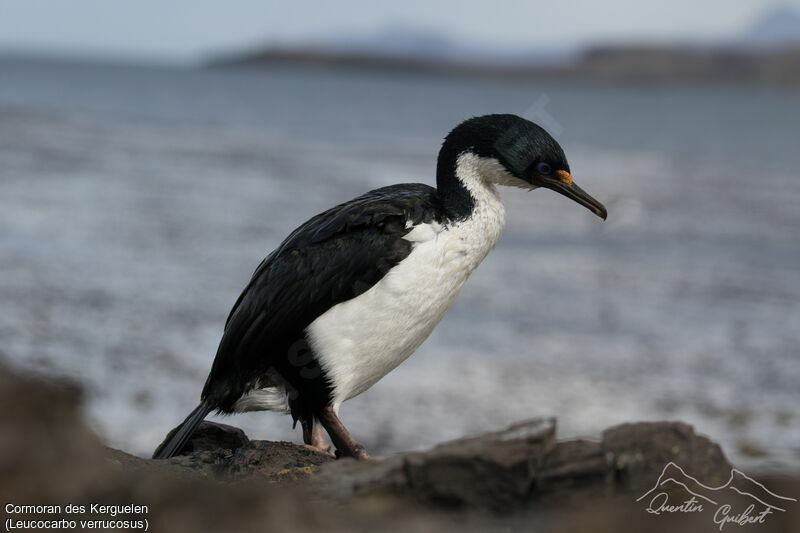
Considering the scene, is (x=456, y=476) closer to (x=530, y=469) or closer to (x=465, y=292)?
(x=530, y=469)

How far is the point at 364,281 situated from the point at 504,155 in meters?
0.89

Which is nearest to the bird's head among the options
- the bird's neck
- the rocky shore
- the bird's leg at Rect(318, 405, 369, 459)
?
the bird's neck

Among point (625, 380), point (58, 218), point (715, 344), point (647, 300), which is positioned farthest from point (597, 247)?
point (58, 218)

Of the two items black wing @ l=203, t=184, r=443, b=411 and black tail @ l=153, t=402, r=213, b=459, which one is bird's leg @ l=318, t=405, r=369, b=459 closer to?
black wing @ l=203, t=184, r=443, b=411

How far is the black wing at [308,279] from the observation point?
187 inches

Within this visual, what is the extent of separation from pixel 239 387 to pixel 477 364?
6.47m

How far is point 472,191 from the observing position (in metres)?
4.89

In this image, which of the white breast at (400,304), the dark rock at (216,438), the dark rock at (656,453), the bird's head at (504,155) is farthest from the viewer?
the dark rock at (216,438)

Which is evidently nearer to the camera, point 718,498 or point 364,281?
point 718,498

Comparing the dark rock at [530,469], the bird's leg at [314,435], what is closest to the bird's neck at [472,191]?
the bird's leg at [314,435]

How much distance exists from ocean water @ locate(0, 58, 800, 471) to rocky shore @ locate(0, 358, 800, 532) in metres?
0.86

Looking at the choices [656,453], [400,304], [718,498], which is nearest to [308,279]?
[400,304]

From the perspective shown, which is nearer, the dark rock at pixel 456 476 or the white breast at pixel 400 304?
the dark rock at pixel 456 476

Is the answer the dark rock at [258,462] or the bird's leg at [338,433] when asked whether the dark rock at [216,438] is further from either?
the bird's leg at [338,433]
